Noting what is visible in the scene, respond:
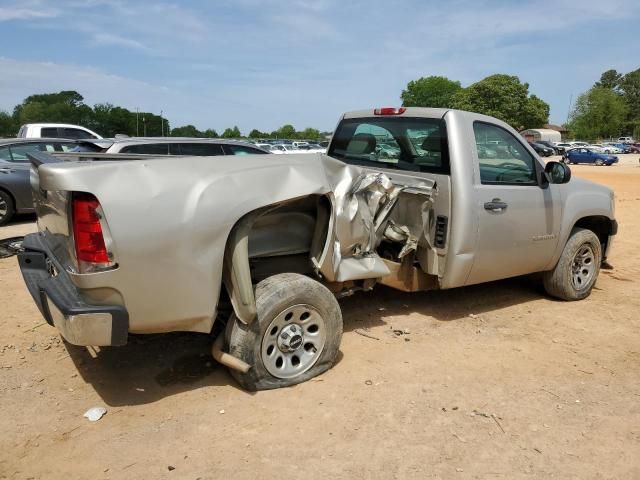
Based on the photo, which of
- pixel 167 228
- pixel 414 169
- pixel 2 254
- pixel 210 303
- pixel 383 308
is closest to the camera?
pixel 167 228

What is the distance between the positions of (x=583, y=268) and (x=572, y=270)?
19 centimetres

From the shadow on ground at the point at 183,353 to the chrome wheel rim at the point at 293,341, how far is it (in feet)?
1.16

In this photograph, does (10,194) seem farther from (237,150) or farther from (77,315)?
(77,315)

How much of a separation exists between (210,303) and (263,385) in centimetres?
72

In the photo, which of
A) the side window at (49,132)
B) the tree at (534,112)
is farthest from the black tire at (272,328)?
the tree at (534,112)

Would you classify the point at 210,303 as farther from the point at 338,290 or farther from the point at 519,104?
the point at 519,104

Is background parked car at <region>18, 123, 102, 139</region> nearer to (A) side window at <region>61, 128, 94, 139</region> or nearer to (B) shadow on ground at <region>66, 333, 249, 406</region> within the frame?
(A) side window at <region>61, 128, 94, 139</region>

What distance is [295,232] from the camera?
3.93 m

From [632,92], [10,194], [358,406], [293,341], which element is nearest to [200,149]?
[10,194]

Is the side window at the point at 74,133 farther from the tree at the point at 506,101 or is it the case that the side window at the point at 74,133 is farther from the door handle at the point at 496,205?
the tree at the point at 506,101

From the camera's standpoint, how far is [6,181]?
965cm

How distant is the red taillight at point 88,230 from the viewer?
2.83 m

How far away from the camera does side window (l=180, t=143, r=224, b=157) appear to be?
9148 mm

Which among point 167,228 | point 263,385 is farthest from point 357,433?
point 167,228
